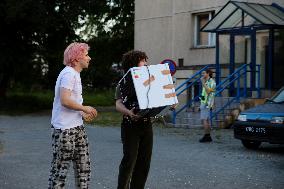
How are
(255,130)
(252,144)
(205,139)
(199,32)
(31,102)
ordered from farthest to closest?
1. (31,102)
2. (199,32)
3. (205,139)
4. (252,144)
5. (255,130)

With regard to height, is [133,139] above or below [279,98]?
below

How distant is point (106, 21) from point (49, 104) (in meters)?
6.39

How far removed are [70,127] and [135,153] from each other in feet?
2.71

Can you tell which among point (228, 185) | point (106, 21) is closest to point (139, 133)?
point (228, 185)

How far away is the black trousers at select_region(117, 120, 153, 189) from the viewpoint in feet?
20.6

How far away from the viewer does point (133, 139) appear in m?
6.27

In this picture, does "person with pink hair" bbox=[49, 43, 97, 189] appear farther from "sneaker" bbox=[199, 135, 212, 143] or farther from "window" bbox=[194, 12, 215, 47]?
"window" bbox=[194, 12, 215, 47]

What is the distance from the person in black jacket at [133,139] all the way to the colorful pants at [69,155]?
0.49 metres

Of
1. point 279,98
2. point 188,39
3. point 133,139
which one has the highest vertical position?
point 188,39

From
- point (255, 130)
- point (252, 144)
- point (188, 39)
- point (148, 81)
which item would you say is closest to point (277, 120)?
point (255, 130)

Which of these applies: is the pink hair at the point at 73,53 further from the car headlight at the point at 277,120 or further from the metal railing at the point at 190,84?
the metal railing at the point at 190,84

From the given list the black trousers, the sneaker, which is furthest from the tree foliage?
the black trousers

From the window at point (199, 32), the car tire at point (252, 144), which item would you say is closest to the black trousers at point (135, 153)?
the car tire at point (252, 144)

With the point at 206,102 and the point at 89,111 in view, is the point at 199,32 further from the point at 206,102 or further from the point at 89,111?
the point at 89,111
